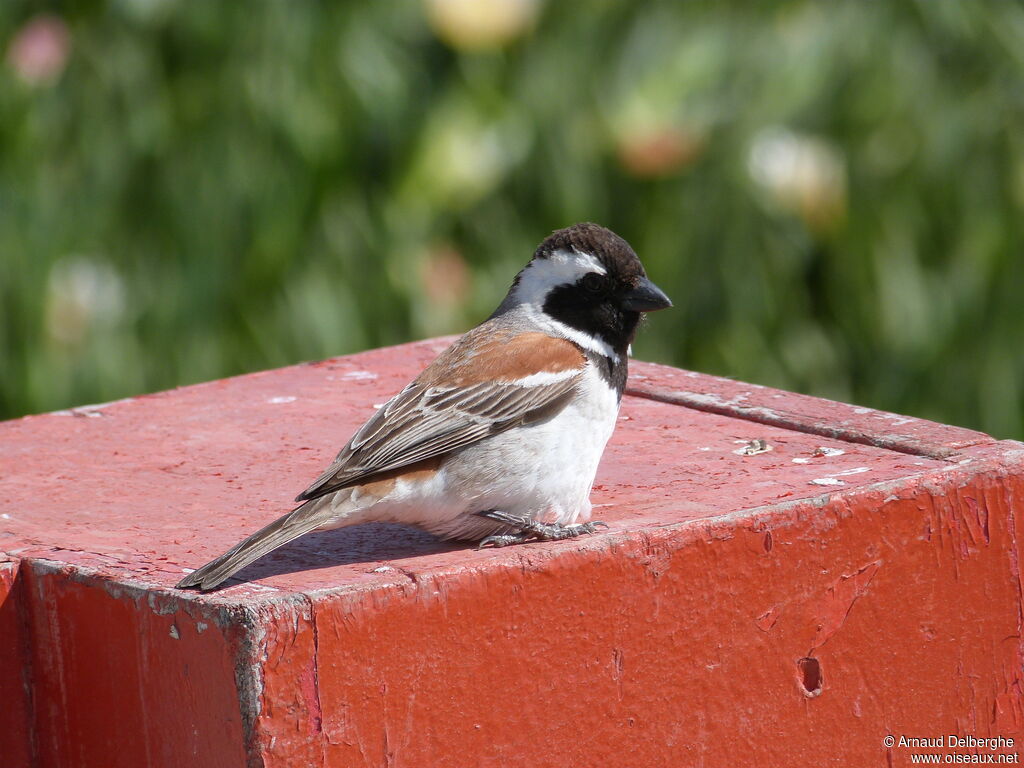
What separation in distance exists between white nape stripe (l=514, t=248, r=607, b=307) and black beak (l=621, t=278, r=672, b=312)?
0.08 m

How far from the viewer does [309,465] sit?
3820 mm

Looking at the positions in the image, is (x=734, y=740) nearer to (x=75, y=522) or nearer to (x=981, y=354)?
(x=75, y=522)

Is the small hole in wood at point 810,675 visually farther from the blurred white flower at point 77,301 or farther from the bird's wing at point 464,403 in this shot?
the blurred white flower at point 77,301

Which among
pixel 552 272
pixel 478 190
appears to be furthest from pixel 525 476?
pixel 478 190

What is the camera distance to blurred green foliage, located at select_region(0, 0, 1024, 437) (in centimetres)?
602

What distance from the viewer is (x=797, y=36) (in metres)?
6.77

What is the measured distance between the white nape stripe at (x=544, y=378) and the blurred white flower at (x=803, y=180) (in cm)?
312

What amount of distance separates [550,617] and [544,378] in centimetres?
58

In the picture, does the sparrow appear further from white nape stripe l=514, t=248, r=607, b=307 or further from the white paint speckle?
the white paint speckle

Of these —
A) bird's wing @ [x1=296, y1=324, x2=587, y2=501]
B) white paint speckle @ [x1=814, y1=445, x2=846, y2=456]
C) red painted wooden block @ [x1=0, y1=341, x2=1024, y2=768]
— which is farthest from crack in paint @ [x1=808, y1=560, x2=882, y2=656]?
bird's wing @ [x1=296, y1=324, x2=587, y2=501]

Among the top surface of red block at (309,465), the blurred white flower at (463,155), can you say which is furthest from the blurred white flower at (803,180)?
the top surface of red block at (309,465)

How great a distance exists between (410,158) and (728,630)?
136 inches

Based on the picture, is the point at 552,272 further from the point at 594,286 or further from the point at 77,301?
the point at 77,301

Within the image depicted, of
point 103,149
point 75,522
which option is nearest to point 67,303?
point 103,149
